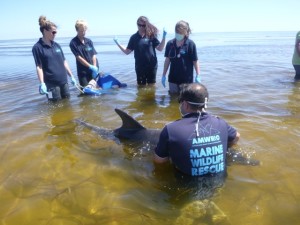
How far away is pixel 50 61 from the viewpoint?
7.29 metres

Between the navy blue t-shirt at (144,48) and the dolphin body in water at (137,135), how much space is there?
343 centimetres

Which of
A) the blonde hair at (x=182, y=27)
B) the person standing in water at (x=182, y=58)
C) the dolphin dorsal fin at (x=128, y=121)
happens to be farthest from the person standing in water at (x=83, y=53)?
the dolphin dorsal fin at (x=128, y=121)

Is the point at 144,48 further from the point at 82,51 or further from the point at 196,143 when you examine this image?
the point at 196,143

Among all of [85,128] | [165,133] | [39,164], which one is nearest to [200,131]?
[165,133]

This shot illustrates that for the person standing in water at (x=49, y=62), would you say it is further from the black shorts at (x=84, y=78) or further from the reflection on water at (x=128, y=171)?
the black shorts at (x=84, y=78)

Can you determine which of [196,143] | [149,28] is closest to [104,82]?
[149,28]

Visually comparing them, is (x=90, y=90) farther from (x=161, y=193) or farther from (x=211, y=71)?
(x=211, y=71)

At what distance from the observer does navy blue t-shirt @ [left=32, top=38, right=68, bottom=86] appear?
7.09m

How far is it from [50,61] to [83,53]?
1.41m

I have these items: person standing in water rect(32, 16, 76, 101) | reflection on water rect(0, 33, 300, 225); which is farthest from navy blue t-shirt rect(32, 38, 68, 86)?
reflection on water rect(0, 33, 300, 225)

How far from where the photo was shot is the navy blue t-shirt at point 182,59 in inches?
283

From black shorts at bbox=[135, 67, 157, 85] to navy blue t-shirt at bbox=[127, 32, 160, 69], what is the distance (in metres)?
0.19

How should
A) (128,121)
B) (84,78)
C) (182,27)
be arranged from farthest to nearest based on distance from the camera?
(84,78) → (182,27) → (128,121)

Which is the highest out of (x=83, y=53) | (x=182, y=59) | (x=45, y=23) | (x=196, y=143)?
(x=45, y=23)
